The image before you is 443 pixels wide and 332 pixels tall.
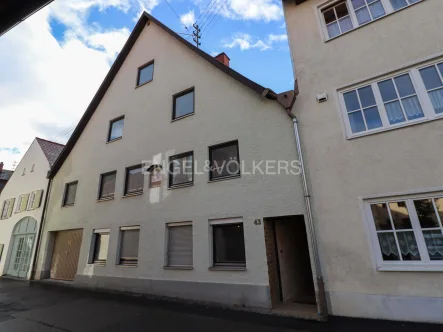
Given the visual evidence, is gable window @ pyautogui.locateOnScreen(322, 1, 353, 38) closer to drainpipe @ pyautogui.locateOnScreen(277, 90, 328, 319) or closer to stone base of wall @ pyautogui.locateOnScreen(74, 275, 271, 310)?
drainpipe @ pyautogui.locateOnScreen(277, 90, 328, 319)

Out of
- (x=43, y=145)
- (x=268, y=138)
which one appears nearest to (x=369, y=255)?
(x=268, y=138)

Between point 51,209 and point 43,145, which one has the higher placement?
point 43,145

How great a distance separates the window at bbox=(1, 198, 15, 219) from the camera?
16425 mm

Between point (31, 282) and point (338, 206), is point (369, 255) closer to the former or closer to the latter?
point (338, 206)

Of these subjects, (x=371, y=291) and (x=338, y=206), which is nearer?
(x=371, y=291)

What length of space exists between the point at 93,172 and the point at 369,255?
1202cm

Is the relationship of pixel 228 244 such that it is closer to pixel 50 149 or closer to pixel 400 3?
pixel 400 3

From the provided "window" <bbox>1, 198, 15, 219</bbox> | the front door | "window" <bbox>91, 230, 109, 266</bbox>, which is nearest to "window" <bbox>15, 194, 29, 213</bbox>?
"window" <bbox>1, 198, 15, 219</bbox>

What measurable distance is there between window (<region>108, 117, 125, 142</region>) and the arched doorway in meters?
7.41

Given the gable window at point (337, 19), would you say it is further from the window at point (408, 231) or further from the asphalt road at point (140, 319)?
the asphalt road at point (140, 319)

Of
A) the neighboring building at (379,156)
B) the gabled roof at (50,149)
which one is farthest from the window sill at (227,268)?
the gabled roof at (50,149)

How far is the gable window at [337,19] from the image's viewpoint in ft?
23.8

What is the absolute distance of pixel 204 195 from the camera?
8.16m

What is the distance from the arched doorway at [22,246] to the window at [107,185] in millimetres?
6030
